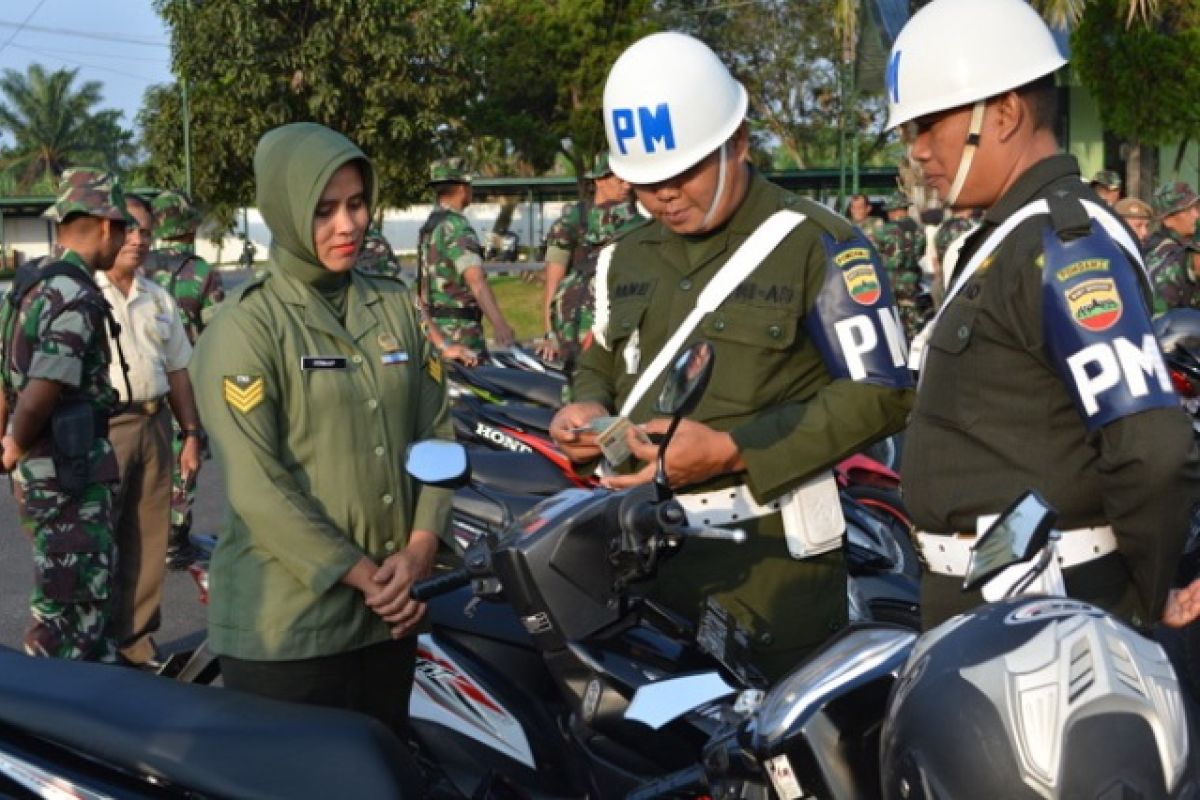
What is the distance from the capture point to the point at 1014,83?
271 centimetres

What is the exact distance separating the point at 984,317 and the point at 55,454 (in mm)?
3499

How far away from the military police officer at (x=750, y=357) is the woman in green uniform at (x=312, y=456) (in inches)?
15.8

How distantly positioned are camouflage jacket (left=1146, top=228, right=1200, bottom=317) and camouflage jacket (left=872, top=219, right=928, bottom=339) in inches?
190

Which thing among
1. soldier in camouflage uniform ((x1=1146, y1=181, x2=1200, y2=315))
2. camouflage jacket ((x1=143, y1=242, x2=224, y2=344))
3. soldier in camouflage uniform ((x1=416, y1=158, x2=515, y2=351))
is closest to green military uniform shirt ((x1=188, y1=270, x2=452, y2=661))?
camouflage jacket ((x1=143, y1=242, x2=224, y2=344))

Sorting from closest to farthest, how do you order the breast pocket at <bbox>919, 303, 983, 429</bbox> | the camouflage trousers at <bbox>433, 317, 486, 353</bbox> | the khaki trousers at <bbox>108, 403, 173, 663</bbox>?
the breast pocket at <bbox>919, 303, 983, 429</bbox> < the khaki trousers at <bbox>108, 403, 173, 663</bbox> < the camouflage trousers at <bbox>433, 317, 486, 353</bbox>

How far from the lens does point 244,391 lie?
123 inches

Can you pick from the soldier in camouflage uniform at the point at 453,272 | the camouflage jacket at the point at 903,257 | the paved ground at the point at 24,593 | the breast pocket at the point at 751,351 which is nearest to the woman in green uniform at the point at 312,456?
the breast pocket at the point at 751,351

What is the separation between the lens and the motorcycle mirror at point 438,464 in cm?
286

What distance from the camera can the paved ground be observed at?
6.70 metres

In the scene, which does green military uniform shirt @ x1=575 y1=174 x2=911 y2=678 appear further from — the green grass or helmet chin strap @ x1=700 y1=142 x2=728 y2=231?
the green grass

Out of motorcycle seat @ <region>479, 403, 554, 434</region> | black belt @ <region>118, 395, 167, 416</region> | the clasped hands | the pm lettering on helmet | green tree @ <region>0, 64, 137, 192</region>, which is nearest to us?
the clasped hands

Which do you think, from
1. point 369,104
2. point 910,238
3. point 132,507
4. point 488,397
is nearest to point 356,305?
point 132,507

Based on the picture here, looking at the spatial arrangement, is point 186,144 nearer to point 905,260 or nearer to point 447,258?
point 905,260

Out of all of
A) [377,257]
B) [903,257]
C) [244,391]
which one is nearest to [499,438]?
[244,391]
